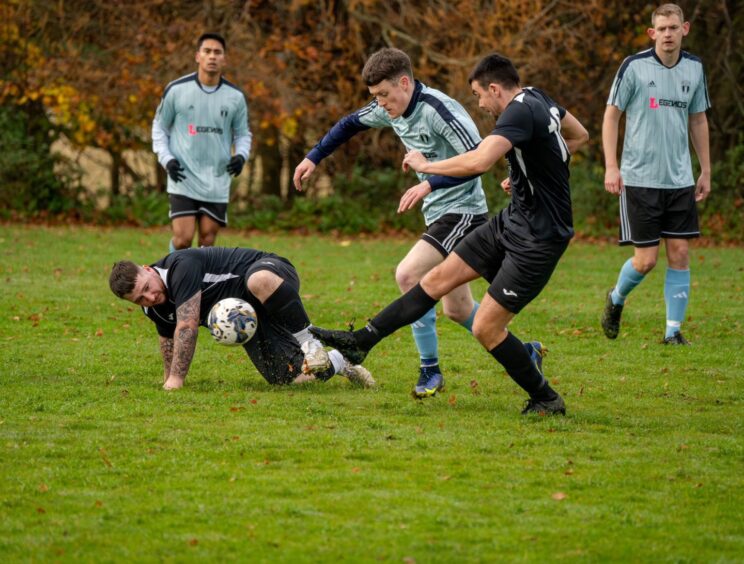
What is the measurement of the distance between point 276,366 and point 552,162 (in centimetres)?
255

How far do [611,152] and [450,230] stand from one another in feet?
8.19

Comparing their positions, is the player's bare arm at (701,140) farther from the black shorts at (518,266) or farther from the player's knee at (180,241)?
the player's knee at (180,241)

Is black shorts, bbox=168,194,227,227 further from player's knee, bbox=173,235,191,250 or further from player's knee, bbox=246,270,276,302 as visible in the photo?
player's knee, bbox=246,270,276,302

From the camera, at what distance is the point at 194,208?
11.1 metres

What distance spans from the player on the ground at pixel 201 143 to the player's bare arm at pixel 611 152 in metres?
3.71

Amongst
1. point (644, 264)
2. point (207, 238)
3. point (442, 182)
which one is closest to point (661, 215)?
point (644, 264)

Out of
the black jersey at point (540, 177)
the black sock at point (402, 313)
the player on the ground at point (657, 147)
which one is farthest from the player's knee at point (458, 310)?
the player on the ground at point (657, 147)

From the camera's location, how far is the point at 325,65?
72.0 ft

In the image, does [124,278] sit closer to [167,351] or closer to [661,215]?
[167,351]

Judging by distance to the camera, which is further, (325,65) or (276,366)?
(325,65)

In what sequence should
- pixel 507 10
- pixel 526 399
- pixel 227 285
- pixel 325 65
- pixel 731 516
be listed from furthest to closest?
pixel 325 65 < pixel 507 10 < pixel 227 285 < pixel 526 399 < pixel 731 516

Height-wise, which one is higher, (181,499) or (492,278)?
(492,278)

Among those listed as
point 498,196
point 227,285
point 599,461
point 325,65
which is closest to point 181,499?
point 599,461

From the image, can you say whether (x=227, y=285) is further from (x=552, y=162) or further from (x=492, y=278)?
(x=552, y=162)
